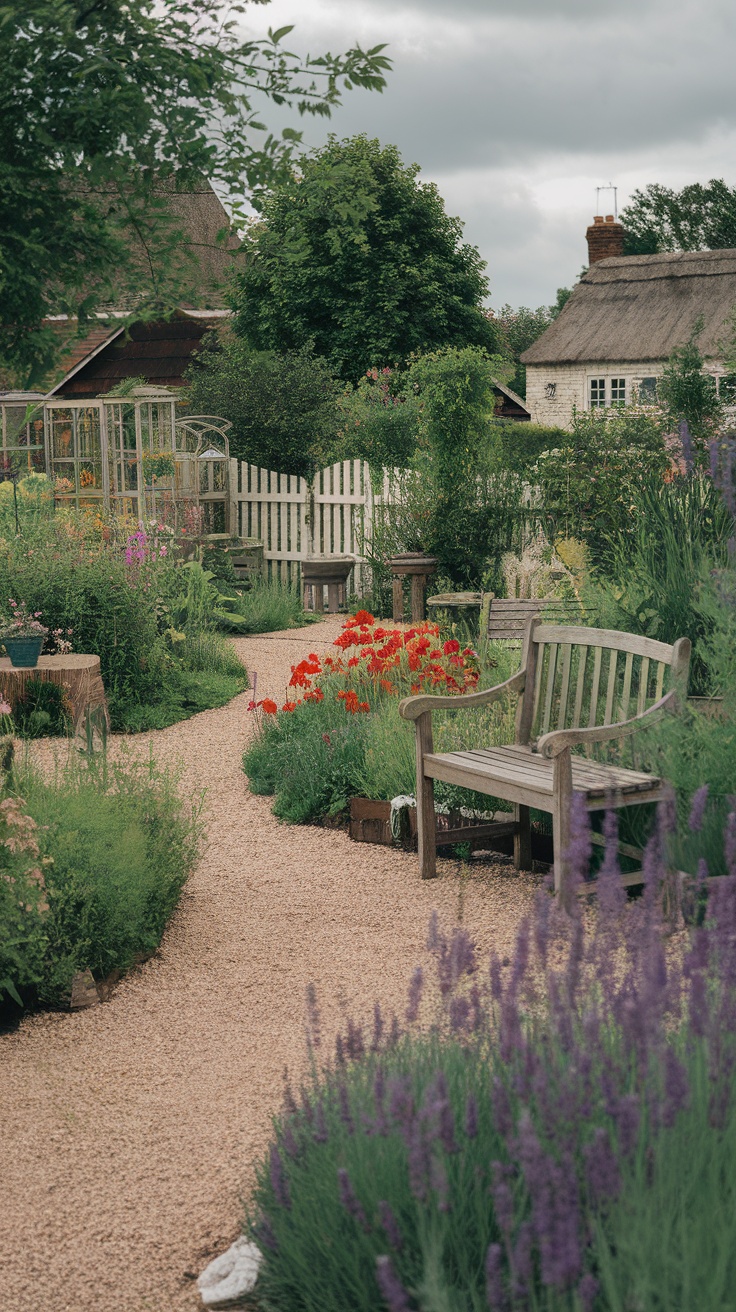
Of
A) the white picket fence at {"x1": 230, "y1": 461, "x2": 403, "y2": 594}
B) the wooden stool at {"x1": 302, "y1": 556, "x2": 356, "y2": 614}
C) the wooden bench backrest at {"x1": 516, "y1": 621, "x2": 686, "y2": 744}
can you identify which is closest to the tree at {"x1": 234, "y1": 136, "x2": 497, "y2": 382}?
the white picket fence at {"x1": 230, "y1": 461, "x2": 403, "y2": 594}

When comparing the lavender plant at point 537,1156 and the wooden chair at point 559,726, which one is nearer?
the lavender plant at point 537,1156

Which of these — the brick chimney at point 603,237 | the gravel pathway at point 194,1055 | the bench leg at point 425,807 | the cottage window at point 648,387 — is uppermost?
the brick chimney at point 603,237

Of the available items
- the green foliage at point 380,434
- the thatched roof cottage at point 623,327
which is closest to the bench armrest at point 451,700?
the green foliage at point 380,434

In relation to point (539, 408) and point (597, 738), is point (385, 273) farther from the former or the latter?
point (597, 738)

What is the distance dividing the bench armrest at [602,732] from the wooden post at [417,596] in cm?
853

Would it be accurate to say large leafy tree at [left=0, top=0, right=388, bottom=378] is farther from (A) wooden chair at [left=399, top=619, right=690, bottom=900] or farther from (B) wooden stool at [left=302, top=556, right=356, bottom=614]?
(B) wooden stool at [left=302, top=556, right=356, bottom=614]

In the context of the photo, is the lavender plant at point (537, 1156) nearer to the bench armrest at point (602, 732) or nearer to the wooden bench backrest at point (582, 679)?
the bench armrest at point (602, 732)

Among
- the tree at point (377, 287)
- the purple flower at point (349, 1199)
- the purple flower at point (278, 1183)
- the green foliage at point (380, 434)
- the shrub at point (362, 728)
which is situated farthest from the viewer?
the tree at point (377, 287)

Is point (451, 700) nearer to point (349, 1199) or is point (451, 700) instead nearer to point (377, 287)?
point (349, 1199)

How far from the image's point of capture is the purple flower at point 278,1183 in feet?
7.89

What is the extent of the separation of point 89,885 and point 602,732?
1871 mm

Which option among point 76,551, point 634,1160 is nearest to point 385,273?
→ point 76,551

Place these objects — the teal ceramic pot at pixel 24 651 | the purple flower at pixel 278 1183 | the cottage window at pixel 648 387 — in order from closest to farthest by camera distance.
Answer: the purple flower at pixel 278 1183 → the teal ceramic pot at pixel 24 651 → the cottage window at pixel 648 387

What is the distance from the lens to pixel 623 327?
3522 cm
